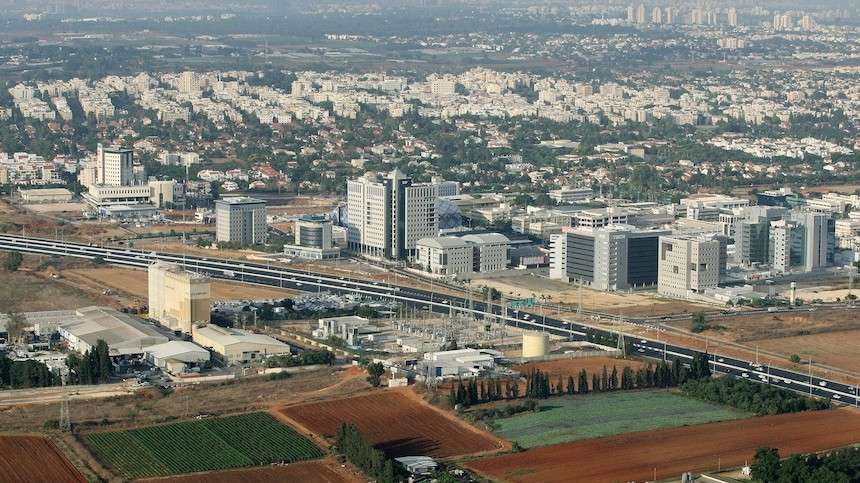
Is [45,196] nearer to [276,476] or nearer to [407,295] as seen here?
[407,295]

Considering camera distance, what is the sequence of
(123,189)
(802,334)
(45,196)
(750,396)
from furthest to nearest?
1. (45,196)
2. (123,189)
3. (802,334)
4. (750,396)

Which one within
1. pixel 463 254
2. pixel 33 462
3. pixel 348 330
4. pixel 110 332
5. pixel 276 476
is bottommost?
pixel 276 476

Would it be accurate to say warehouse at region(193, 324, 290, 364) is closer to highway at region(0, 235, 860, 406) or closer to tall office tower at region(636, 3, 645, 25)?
highway at region(0, 235, 860, 406)

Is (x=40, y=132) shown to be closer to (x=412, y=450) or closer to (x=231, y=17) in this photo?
(x=412, y=450)

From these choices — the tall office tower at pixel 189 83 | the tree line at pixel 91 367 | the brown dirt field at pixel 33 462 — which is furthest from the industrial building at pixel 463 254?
the tall office tower at pixel 189 83

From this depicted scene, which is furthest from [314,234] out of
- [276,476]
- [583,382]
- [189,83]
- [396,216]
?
[189,83]

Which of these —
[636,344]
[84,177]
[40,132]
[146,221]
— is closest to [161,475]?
[636,344]
